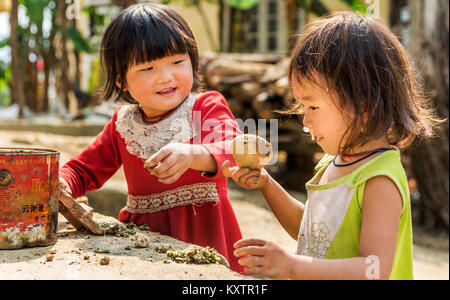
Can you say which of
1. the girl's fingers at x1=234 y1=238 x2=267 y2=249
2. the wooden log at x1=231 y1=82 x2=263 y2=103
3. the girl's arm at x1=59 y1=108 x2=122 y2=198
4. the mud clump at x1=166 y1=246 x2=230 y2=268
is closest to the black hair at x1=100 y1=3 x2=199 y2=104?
the girl's arm at x1=59 y1=108 x2=122 y2=198

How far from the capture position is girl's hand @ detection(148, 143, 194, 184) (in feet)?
4.89

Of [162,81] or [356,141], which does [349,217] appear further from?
[162,81]

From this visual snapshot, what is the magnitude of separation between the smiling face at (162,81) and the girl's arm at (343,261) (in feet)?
2.82

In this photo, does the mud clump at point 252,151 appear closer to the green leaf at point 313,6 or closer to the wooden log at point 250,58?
the wooden log at point 250,58

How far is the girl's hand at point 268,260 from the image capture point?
47.2 inches

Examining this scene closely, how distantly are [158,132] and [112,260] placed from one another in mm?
653

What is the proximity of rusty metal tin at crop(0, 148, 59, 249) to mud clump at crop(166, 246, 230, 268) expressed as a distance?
1.45 feet

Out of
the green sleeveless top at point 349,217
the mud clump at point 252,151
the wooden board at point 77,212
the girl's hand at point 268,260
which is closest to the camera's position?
the girl's hand at point 268,260

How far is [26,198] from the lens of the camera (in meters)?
1.63

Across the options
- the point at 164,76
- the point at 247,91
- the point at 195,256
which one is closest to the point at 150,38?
the point at 164,76

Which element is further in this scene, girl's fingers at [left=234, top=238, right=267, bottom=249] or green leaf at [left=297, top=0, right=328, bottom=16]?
green leaf at [left=297, top=0, right=328, bottom=16]

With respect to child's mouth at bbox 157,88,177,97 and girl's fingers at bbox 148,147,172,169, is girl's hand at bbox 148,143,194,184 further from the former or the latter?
child's mouth at bbox 157,88,177,97

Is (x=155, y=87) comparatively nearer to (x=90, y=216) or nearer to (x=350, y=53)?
(x=90, y=216)

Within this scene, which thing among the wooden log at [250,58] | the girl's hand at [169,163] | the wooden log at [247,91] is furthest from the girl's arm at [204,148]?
the wooden log at [250,58]
